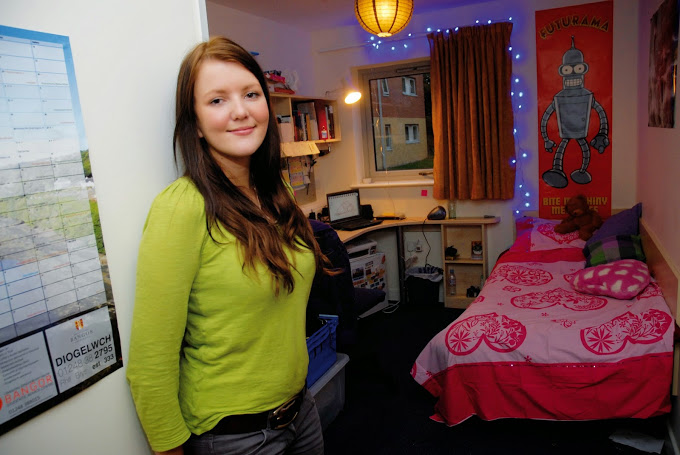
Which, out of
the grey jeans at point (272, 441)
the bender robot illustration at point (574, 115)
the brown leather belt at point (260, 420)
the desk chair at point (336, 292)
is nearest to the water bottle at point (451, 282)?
the bender robot illustration at point (574, 115)

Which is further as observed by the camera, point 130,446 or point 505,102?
point 505,102

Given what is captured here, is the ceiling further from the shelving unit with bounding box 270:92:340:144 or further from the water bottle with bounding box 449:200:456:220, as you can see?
the water bottle with bounding box 449:200:456:220

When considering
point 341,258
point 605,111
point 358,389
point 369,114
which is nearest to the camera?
point 341,258

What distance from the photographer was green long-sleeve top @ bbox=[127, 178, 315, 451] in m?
0.88

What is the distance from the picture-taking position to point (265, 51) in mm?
4047

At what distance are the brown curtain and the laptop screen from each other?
0.80 m

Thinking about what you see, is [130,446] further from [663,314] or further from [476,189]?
[476,189]

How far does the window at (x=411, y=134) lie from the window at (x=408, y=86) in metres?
0.30

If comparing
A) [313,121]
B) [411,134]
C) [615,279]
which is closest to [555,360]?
[615,279]

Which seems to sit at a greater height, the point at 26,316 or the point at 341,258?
the point at 26,316

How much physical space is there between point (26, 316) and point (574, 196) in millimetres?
4004

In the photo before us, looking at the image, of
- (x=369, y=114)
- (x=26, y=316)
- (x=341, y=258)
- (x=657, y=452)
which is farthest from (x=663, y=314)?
(x=369, y=114)

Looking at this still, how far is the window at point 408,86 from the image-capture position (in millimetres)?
4660

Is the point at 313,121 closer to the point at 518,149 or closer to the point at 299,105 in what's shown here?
the point at 299,105
